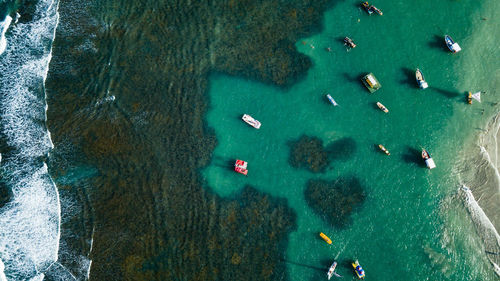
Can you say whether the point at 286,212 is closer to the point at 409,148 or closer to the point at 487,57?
the point at 409,148

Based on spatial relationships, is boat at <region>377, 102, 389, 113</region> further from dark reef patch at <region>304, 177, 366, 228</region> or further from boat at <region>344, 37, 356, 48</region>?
dark reef patch at <region>304, 177, 366, 228</region>

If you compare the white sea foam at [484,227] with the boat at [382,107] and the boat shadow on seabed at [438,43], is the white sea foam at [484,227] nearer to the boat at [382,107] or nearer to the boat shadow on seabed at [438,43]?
the boat at [382,107]

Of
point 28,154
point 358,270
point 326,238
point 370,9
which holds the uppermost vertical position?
point 370,9

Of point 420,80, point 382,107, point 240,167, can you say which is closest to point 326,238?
point 240,167

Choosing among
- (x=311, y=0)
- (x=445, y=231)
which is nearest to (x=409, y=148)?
(x=445, y=231)

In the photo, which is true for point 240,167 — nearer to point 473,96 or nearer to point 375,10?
point 375,10

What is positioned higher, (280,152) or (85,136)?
(280,152)
